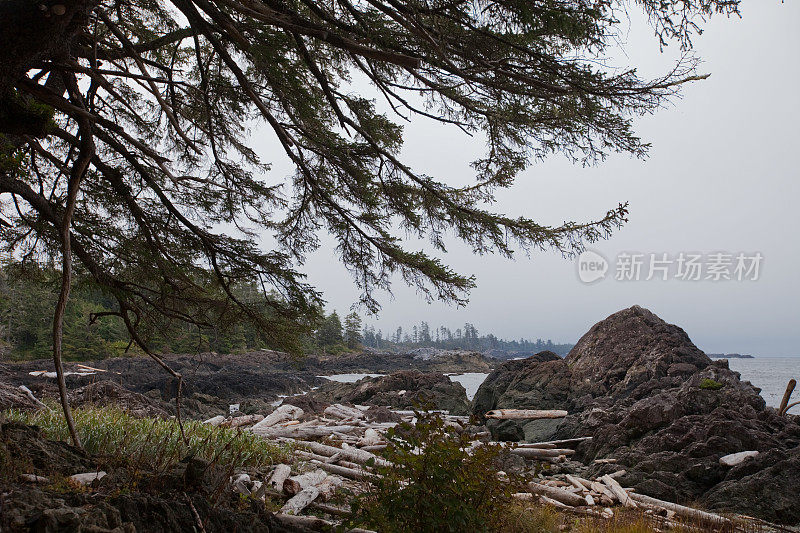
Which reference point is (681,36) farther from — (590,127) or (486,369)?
(486,369)

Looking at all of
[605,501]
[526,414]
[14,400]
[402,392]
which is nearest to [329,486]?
[605,501]

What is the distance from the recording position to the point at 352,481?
579 centimetres

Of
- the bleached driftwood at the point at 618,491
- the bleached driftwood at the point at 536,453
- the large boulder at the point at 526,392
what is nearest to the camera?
the bleached driftwood at the point at 618,491

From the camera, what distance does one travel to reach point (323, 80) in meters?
5.43

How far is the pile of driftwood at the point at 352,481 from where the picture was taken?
4422 millimetres

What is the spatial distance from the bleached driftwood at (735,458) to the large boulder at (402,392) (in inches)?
322

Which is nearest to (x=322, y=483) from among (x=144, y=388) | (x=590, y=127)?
(x=590, y=127)

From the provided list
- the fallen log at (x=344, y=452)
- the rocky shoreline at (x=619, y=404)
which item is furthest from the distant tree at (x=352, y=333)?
the fallen log at (x=344, y=452)

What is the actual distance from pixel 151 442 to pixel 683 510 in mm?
6510

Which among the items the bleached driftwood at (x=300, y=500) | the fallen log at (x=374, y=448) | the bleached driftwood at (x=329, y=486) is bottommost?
the fallen log at (x=374, y=448)

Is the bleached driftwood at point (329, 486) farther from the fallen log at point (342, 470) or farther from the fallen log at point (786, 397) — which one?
the fallen log at point (786, 397)

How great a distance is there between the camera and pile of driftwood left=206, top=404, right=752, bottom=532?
442 centimetres

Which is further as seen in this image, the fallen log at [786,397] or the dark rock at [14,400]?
the fallen log at [786,397]

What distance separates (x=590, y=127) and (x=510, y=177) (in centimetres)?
161
